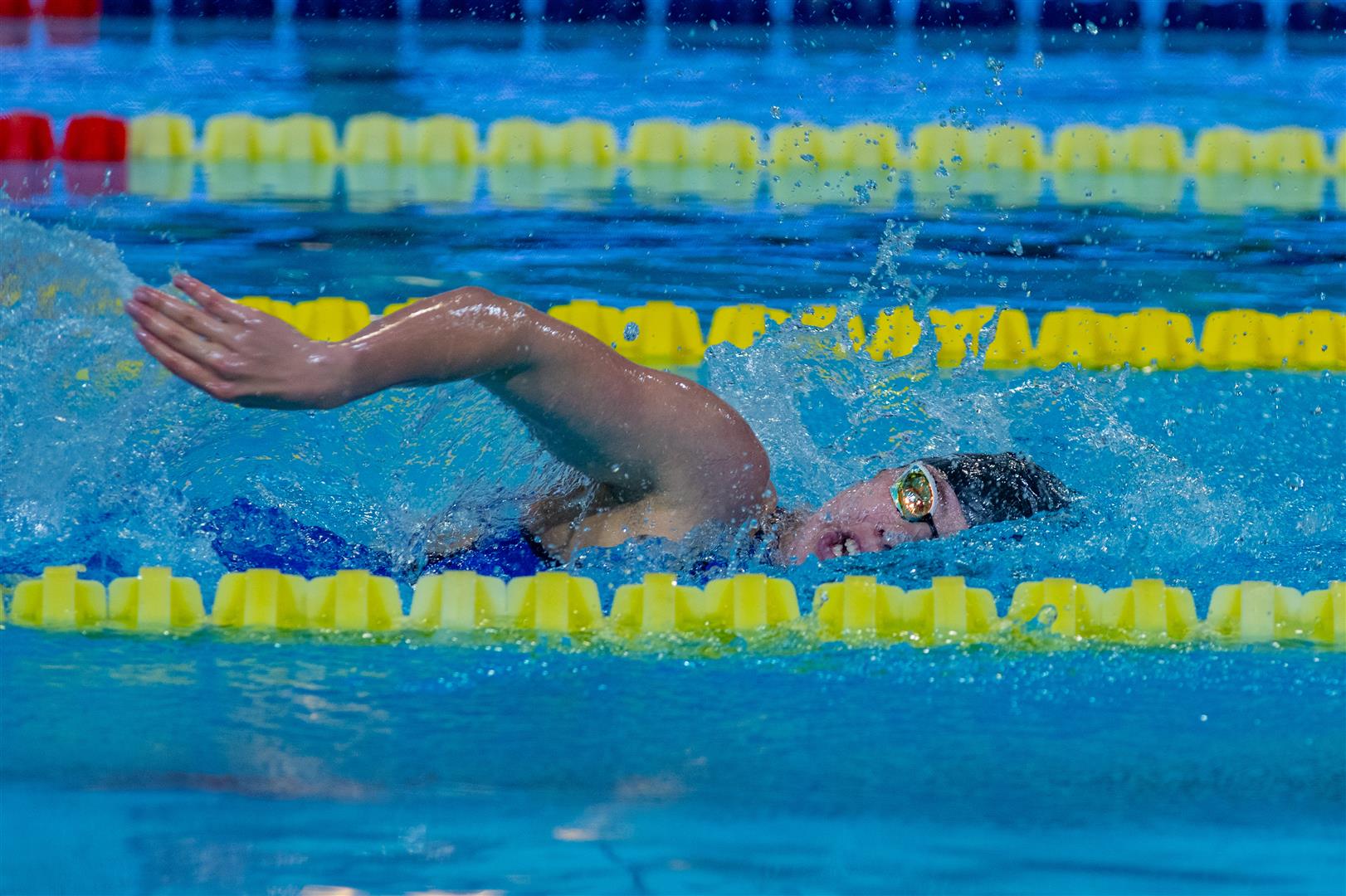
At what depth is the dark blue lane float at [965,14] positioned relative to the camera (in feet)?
29.5

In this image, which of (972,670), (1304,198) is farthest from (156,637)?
(1304,198)

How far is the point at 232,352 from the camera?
1.98 meters

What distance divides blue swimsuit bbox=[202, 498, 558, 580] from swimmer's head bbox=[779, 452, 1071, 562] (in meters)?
0.43

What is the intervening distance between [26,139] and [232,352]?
14.9 ft

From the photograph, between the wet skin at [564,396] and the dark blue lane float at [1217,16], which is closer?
the wet skin at [564,396]

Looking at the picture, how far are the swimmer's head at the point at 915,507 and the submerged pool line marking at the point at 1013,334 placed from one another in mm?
1699

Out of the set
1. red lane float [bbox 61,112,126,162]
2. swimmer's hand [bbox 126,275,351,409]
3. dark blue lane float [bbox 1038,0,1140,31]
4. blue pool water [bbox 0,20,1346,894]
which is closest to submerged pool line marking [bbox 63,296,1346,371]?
blue pool water [bbox 0,20,1346,894]

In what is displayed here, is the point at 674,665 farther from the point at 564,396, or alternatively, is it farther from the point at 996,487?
the point at 996,487

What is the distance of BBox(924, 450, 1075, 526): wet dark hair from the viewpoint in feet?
8.45

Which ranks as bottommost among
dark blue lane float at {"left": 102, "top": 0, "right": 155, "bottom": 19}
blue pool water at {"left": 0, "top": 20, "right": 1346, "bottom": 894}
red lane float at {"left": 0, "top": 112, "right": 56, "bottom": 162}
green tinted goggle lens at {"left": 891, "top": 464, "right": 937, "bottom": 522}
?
blue pool water at {"left": 0, "top": 20, "right": 1346, "bottom": 894}

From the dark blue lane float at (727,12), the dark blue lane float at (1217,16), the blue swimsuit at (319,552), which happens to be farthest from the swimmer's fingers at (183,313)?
the dark blue lane float at (1217,16)

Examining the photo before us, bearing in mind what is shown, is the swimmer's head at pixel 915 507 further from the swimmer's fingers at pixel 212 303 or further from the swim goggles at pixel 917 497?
the swimmer's fingers at pixel 212 303

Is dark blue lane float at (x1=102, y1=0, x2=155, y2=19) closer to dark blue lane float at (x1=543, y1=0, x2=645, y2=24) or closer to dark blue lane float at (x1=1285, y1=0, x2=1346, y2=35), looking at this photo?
dark blue lane float at (x1=543, y1=0, x2=645, y2=24)

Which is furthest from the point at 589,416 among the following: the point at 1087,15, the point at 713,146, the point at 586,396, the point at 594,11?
the point at 1087,15
